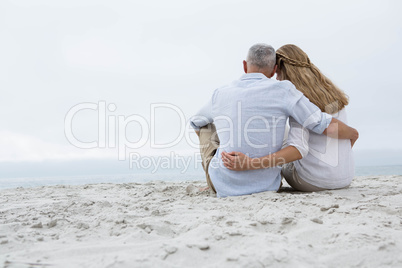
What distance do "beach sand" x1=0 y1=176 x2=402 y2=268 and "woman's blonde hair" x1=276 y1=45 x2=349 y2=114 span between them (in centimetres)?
69

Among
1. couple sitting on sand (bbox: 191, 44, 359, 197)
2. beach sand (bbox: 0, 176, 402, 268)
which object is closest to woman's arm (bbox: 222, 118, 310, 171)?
couple sitting on sand (bbox: 191, 44, 359, 197)

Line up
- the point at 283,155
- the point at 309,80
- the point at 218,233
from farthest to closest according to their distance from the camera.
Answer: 1. the point at 309,80
2. the point at 283,155
3. the point at 218,233

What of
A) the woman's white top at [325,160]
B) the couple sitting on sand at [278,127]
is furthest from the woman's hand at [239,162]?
the woman's white top at [325,160]

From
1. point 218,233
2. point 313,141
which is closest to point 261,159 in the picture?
point 313,141

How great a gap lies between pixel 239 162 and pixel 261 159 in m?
0.17

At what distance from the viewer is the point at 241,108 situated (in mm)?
2471

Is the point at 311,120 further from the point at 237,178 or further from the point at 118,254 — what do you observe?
the point at 118,254

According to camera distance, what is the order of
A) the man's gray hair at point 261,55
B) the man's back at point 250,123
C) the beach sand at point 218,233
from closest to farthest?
the beach sand at point 218,233, the man's back at point 250,123, the man's gray hair at point 261,55

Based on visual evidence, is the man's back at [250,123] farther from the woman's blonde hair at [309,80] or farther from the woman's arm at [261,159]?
the woman's blonde hair at [309,80]

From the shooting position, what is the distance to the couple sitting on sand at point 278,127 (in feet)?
7.95

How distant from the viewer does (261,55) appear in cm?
251

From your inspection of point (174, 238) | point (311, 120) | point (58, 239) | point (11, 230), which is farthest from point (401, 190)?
point (11, 230)

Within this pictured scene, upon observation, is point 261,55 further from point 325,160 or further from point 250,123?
point 325,160

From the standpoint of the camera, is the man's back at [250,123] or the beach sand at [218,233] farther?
the man's back at [250,123]
